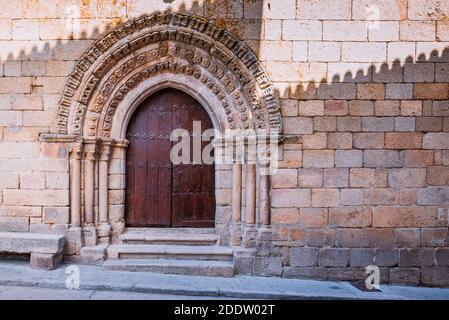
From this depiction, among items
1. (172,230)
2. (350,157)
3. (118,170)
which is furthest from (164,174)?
(350,157)

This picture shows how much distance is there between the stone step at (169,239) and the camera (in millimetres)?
4832

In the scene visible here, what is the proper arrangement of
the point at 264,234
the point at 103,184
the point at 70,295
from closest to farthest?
the point at 70,295, the point at 264,234, the point at 103,184

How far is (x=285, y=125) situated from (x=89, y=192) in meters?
2.98

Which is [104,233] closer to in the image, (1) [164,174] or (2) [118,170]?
(2) [118,170]

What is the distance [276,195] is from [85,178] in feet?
9.08

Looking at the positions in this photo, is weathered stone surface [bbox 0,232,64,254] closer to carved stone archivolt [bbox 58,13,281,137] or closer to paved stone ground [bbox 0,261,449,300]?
paved stone ground [bbox 0,261,449,300]

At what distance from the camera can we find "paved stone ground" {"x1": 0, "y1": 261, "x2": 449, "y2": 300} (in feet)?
12.9

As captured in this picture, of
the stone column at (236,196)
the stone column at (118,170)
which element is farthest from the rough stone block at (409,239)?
the stone column at (118,170)

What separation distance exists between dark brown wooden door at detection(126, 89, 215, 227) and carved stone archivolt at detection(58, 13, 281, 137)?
425 millimetres

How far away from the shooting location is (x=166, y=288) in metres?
4.03

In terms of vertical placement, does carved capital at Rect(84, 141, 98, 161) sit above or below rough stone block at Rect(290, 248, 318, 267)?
above

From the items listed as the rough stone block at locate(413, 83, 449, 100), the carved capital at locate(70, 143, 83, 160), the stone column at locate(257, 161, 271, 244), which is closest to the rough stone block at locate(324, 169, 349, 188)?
the stone column at locate(257, 161, 271, 244)

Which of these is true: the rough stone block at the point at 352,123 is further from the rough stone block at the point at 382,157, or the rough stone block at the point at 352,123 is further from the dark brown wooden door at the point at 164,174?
the dark brown wooden door at the point at 164,174

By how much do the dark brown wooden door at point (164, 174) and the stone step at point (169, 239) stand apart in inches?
8.1
